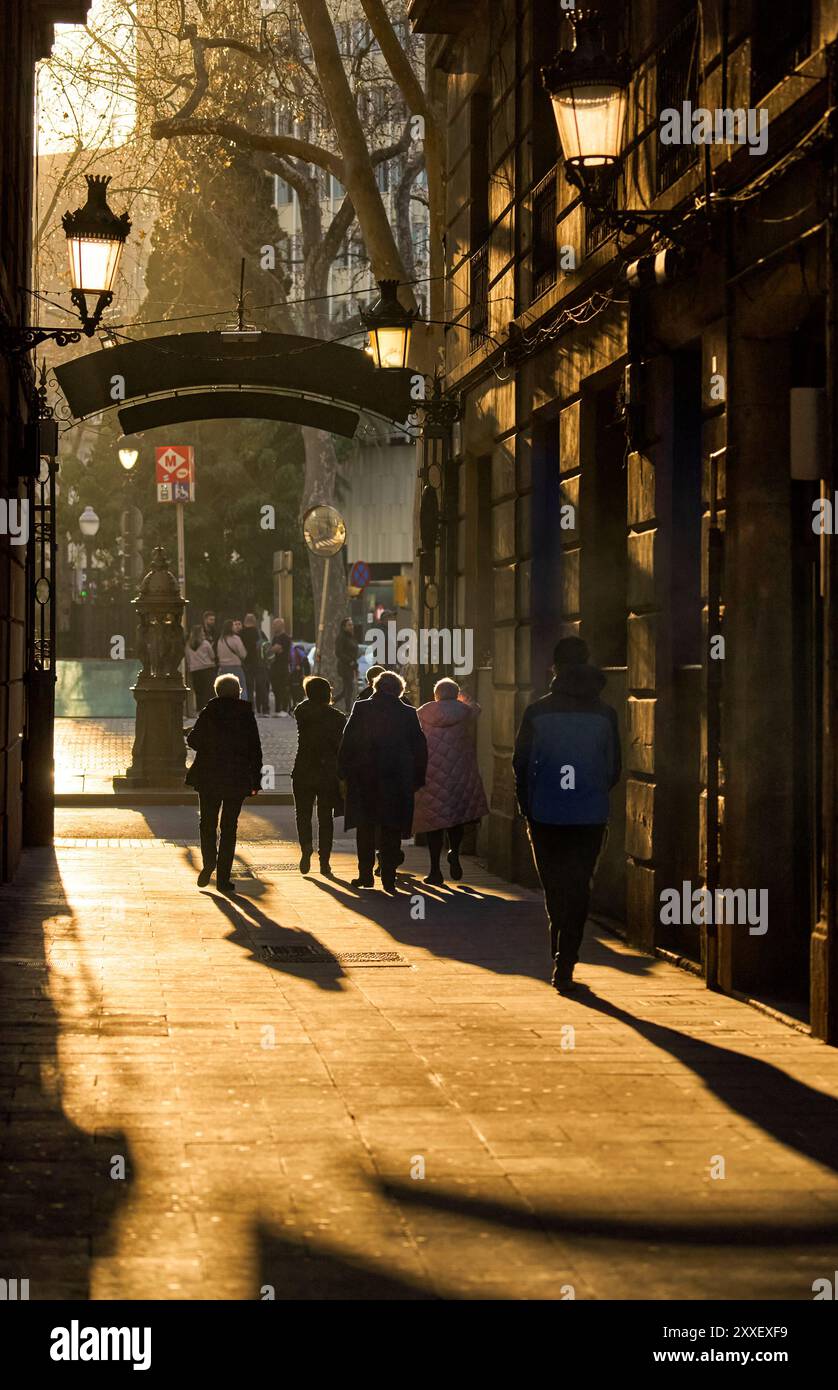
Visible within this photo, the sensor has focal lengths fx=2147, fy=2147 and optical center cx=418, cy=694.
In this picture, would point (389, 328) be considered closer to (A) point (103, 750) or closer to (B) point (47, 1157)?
(B) point (47, 1157)

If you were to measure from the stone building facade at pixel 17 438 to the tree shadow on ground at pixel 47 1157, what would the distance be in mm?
4729

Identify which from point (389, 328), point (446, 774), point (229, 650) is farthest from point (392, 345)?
point (229, 650)

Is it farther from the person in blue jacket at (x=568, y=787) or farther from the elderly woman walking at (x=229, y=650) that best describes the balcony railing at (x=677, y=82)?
the elderly woman walking at (x=229, y=650)

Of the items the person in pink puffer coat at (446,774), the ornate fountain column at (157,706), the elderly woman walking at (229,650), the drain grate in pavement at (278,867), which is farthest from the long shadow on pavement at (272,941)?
the elderly woman walking at (229,650)

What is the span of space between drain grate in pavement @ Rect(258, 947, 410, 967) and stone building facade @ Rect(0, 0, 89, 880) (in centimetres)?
377

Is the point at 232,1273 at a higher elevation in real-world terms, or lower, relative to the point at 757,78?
lower

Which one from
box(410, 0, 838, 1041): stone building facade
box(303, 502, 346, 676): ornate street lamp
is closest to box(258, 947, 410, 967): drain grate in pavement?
box(410, 0, 838, 1041): stone building facade

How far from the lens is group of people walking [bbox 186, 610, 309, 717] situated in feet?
113

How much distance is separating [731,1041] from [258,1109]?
252cm

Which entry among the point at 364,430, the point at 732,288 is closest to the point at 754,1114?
the point at 732,288

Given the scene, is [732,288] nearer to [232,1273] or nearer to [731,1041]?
[731,1041]
